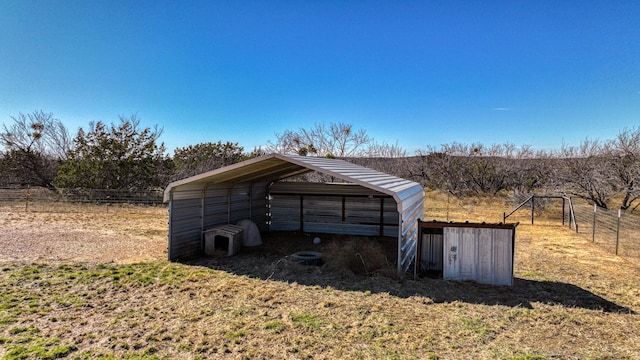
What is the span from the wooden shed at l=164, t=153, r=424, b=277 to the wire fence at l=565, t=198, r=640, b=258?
5.06 m

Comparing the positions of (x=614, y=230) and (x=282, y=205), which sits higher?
(x=282, y=205)

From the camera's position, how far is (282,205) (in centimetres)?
1277

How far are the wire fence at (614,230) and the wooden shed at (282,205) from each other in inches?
199

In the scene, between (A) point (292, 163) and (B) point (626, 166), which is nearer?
(A) point (292, 163)


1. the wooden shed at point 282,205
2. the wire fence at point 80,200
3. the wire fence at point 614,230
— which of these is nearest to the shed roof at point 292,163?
the wooden shed at point 282,205

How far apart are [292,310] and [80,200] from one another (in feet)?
58.1

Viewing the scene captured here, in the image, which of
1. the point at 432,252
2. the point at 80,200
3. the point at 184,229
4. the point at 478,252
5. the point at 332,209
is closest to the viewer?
the point at 478,252

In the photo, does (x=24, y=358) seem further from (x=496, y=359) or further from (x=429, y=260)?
(x=429, y=260)

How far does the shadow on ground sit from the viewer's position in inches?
221

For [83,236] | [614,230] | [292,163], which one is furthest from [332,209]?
[614,230]

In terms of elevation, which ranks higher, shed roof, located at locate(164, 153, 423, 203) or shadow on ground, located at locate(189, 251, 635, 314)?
shed roof, located at locate(164, 153, 423, 203)

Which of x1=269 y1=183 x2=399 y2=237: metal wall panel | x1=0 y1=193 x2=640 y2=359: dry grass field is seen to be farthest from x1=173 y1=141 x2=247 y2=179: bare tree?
x1=0 y1=193 x2=640 y2=359: dry grass field

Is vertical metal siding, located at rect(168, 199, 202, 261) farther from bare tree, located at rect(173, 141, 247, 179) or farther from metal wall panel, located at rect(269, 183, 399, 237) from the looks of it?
bare tree, located at rect(173, 141, 247, 179)

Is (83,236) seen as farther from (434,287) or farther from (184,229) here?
(434,287)
